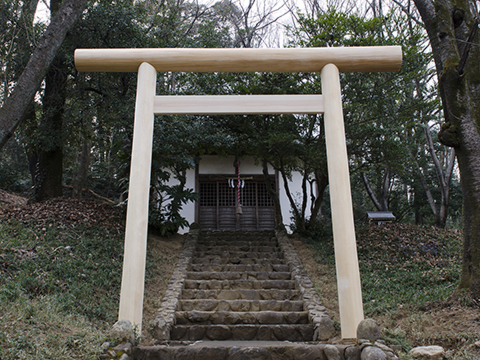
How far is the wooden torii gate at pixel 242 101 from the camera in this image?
416 centimetres

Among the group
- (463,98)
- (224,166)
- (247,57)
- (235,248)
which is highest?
(224,166)

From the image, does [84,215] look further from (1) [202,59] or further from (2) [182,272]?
(1) [202,59]

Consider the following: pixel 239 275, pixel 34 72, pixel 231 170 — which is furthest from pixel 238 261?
pixel 34 72

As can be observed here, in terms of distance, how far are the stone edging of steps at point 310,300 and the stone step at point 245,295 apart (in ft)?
0.73

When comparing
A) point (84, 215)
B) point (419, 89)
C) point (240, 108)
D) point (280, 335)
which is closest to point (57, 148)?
point (84, 215)

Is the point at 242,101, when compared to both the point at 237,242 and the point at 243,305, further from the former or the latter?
the point at 237,242

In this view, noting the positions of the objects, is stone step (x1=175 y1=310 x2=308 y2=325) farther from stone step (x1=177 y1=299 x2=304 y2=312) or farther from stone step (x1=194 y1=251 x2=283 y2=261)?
stone step (x1=194 y1=251 x2=283 y2=261)

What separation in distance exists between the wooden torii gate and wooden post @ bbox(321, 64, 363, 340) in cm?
1

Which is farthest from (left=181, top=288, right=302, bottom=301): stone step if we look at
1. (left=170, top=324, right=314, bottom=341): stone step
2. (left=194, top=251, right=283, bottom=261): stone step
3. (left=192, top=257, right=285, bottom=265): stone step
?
(left=194, top=251, right=283, bottom=261): stone step

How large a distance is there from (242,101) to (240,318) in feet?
10.9

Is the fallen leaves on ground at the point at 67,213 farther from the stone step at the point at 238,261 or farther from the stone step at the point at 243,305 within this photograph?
the stone step at the point at 243,305

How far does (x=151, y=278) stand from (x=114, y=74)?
514 cm

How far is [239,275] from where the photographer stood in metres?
7.47

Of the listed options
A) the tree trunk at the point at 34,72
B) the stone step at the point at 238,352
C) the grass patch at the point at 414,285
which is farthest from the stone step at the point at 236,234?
the stone step at the point at 238,352
